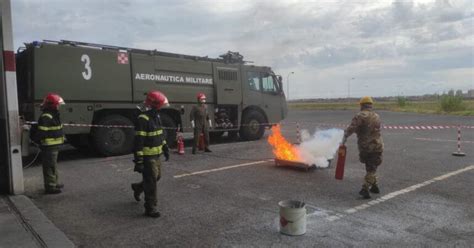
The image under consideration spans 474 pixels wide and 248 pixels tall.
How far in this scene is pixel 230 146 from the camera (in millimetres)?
13906

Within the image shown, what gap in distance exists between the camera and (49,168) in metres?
7.37

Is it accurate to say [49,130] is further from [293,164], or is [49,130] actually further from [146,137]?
[293,164]

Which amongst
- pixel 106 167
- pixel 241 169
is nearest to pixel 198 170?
pixel 241 169

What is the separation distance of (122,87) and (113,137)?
1488mm

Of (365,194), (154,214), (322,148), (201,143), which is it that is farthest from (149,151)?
(201,143)

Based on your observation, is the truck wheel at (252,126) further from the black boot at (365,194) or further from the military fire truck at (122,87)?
the black boot at (365,194)

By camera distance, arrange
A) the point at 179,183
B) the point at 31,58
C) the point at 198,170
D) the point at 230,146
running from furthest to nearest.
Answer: the point at 230,146, the point at 31,58, the point at 198,170, the point at 179,183

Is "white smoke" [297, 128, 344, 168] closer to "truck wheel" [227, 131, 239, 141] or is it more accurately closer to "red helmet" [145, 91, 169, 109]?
"red helmet" [145, 91, 169, 109]

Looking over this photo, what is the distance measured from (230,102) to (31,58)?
6.79 m

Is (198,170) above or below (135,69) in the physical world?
below

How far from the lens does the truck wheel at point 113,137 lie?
36.9 ft

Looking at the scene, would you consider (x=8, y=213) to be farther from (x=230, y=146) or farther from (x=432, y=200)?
(x=230, y=146)

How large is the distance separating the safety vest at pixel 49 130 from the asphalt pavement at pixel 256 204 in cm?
92

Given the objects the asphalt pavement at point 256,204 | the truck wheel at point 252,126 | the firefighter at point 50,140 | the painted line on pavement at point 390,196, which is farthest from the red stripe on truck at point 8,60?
the truck wheel at point 252,126
